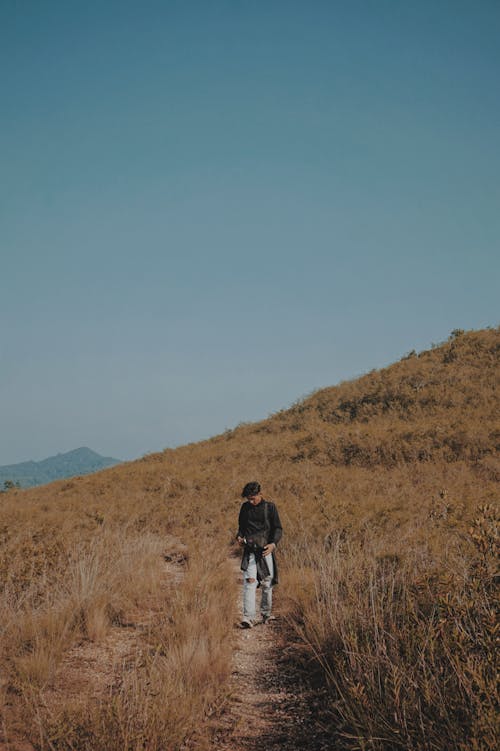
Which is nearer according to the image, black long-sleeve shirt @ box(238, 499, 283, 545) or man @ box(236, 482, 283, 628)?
man @ box(236, 482, 283, 628)

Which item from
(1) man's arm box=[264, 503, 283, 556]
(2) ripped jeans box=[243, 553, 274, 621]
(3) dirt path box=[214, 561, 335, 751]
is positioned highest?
(1) man's arm box=[264, 503, 283, 556]

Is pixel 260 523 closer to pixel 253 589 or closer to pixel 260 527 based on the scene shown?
pixel 260 527

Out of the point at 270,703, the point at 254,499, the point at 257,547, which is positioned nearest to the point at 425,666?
the point at 270,703

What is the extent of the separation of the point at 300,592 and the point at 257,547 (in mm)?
978

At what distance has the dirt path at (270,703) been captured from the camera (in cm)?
405

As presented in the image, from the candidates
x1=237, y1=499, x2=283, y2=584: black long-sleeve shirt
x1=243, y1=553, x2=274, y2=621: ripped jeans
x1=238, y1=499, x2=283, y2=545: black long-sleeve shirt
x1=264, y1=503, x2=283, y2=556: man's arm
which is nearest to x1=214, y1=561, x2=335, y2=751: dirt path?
x1=243, y1=553, x2=274, y2=621: ripped jeans

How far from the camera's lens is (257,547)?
748 cm

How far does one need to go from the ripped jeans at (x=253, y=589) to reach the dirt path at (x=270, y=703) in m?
0.48

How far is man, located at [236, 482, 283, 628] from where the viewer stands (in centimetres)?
734

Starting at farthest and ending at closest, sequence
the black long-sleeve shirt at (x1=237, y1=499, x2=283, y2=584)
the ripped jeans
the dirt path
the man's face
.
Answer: the man's face → the black long-sleeve shirt at (x1=237, y1=499, x2=283, y2=584) → the ripped jeans → the dirt path

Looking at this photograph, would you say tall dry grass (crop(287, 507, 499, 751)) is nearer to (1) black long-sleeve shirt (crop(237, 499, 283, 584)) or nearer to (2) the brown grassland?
(2) the brown grassland

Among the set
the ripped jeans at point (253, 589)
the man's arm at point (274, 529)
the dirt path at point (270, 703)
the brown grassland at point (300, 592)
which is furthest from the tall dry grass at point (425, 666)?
the man's arm at point (274, 529)

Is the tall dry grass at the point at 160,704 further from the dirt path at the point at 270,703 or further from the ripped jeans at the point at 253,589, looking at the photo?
the ripped jeans at the point at 253,589

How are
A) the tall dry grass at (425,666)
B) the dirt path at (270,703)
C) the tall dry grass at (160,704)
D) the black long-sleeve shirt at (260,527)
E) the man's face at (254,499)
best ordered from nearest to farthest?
the tall dry grass at (425,666) < the tall dry grass at (160,704) < the dirt path at (270,703) < the black long-sleeve shirt at (260,527) < the man's face at (254,499)
